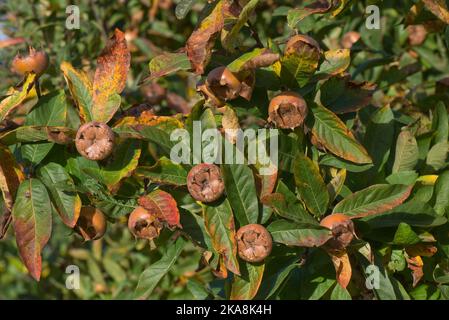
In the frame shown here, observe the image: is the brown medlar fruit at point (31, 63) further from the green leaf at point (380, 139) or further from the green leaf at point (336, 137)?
the green leaf at point (380, 139)

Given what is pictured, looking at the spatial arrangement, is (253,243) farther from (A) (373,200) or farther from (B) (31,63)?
(B) (31,63)

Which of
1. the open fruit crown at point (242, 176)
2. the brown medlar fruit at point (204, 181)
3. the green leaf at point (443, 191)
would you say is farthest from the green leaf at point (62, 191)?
the green leaf at point (443, 191)

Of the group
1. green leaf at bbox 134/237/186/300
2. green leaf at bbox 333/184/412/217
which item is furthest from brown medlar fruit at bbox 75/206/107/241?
green leaf at bbox 333/184/412/217

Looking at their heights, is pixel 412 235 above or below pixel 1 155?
below

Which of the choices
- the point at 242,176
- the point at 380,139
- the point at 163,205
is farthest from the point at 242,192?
the point at 380,139

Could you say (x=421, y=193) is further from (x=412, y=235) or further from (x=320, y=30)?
(x=320, y=30)
